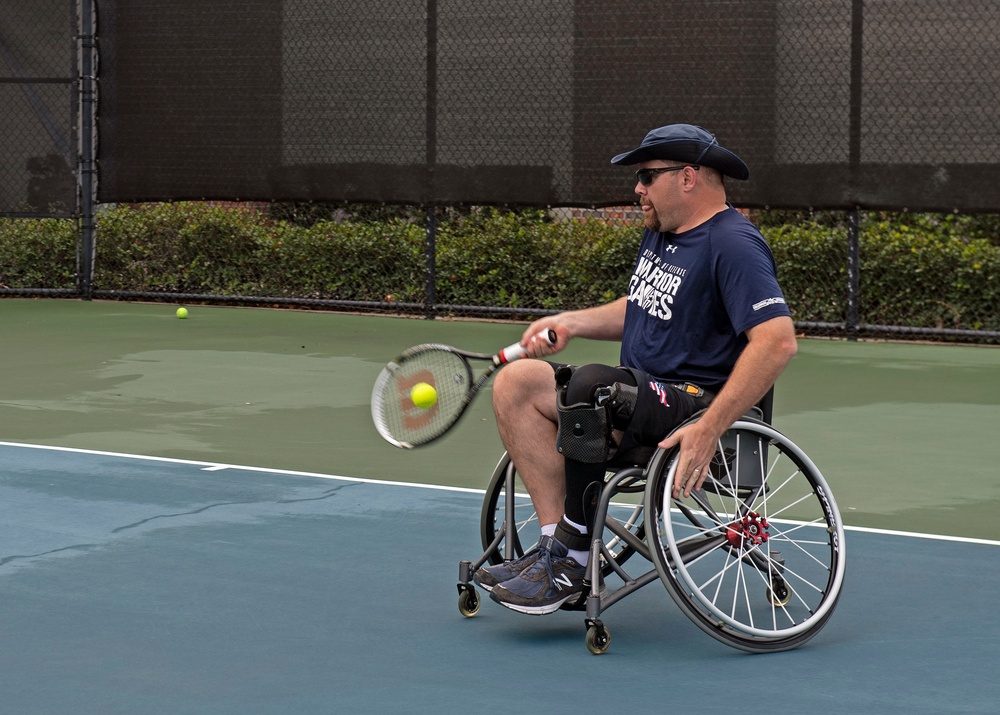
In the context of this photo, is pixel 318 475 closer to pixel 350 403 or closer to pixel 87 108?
pixel 350 403

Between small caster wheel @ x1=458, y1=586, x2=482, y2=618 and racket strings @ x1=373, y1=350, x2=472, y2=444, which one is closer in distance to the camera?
small caster wheel @ x1=458, y1=586, x2=482, y2=618

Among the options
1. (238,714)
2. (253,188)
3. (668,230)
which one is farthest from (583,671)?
(253,188)

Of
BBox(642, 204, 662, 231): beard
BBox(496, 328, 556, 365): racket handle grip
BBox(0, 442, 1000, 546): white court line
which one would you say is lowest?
BBox(0, 442, 1000, 546): white court line

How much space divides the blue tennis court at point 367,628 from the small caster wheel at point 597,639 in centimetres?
2

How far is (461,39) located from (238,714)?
795cm

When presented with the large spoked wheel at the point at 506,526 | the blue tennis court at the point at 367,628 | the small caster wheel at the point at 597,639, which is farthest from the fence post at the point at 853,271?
the small caster wheel at the point at 597,639

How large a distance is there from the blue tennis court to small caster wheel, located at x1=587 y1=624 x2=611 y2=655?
2 cm

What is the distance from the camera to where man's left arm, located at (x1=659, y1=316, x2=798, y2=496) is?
12.2 ft

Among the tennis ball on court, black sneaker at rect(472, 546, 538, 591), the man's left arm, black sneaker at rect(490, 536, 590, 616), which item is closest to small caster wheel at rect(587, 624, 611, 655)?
black sneaker at rect(490, 536, 590, 616)

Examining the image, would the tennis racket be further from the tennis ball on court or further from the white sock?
the white sock

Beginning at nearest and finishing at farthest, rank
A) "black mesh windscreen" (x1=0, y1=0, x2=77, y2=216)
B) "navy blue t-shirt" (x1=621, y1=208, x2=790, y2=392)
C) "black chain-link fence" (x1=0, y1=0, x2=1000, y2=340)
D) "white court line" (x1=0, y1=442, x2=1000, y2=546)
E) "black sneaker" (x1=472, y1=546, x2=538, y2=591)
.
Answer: "navy blue t-shirt" (x1=621, y1=208, x2=790, y2=392), "black sneaker" (x1=472, y1=546, x2=538, y2=591), "white court line" (x1=0, y1=442, x2=1000, y2=546), "black chain-link fence" (x1=0, y1=0, x2=1000, y2=340), "black mesh windscreen" (x1=0, y1=0, x2=77, y2=216)

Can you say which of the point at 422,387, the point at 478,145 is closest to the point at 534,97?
the point at 478,145

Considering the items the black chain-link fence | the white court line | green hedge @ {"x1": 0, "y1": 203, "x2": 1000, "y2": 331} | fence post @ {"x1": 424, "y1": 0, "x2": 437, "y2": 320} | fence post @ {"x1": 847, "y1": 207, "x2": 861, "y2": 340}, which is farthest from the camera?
fence post @ {"x1": 424, "y1": 0, "x2": 437, "y2": 320}

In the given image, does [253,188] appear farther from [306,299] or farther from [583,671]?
[583,671]
